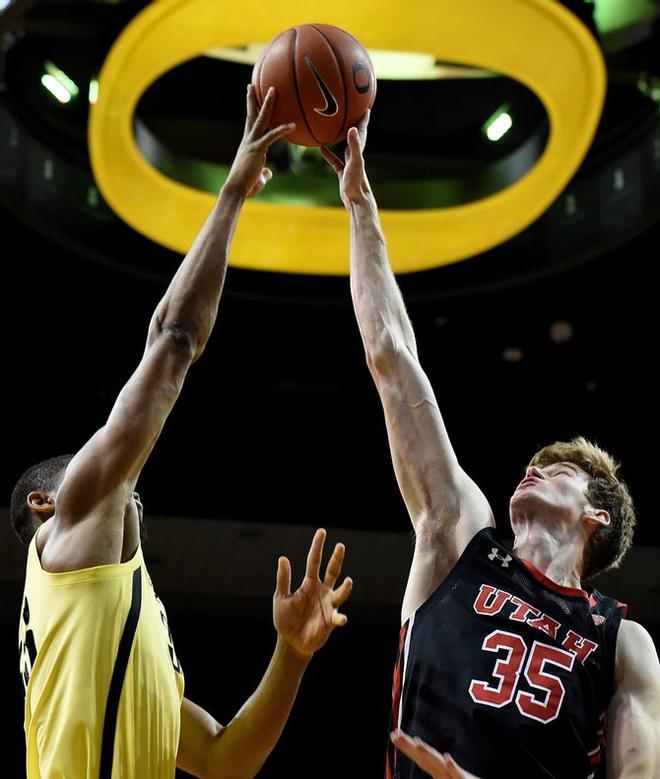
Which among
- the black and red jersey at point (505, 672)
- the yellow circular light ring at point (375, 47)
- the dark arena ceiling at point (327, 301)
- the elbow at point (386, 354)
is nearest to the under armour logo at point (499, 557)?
the black and red jersey at point (505, 672)

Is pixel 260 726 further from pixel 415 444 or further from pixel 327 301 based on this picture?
pixel 327 301

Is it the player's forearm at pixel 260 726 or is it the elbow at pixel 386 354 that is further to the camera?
the player's forearm at pixel 260 726

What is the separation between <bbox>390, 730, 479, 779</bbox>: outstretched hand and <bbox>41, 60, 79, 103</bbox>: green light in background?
17.1ft

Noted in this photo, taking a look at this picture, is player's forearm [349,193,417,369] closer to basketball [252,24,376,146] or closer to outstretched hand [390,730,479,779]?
basketball [252,24,376,146]

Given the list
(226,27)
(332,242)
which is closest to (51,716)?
(226,27)

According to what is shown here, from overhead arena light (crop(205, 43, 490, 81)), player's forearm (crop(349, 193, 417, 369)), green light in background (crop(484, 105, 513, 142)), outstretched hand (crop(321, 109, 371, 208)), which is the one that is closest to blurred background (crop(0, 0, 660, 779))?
green light in background (crop(484, 105, 513, 142))

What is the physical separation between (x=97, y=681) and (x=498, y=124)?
17.5ft

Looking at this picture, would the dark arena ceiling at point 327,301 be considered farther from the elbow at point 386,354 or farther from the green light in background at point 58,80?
the elbow at point 386,354

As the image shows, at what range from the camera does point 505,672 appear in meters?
2.69

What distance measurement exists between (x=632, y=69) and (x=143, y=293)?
4.29 m

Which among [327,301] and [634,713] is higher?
[327,301]

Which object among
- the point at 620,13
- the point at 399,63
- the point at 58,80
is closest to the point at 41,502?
the point at 399,63

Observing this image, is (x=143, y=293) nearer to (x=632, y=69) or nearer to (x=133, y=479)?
(x=632, y=69)

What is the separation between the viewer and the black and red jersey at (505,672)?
259 centimetres
